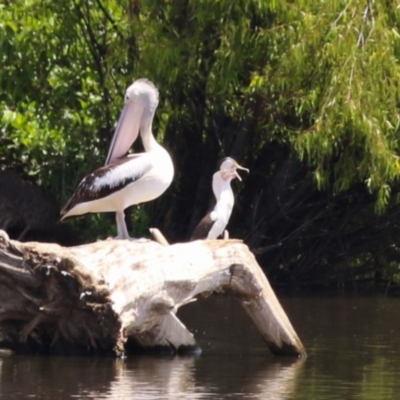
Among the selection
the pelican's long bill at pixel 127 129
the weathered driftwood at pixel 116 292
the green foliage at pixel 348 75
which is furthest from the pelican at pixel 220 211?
the weathered driftwood at pixel 116 292

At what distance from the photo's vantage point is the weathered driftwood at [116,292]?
9.61 meters

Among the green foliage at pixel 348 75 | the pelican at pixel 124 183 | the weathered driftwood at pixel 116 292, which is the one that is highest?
the green foliage at pixel 348 75

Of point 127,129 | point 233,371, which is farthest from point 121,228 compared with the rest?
point 233,371

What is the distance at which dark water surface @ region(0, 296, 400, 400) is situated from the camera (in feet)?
29.0

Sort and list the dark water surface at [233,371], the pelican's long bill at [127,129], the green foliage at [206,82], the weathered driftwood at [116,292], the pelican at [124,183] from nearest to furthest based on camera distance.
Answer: the dark water surface at [233,371]
the weathered driftwood at [116,292]
the pelican at [124,183]
the pelican's long bill at [127,129]
the green foliage at [206,82]

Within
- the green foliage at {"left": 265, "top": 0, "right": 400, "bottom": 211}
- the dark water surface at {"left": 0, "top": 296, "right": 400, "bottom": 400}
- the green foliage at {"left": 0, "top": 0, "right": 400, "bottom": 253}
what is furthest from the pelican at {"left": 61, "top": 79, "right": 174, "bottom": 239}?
the green foliage at {"left": 0, "top": 0, "right": 400, "bottom": 253}

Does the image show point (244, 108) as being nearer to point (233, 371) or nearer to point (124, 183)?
point (124, 183)

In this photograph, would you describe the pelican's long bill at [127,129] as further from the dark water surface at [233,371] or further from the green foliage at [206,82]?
the green foliage at [206,82]

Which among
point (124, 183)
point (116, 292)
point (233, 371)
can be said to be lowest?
point (233, 371)

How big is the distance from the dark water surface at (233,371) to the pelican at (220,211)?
959 millimetres

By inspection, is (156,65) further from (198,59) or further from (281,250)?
(281,250)

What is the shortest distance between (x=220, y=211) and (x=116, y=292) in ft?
12.3

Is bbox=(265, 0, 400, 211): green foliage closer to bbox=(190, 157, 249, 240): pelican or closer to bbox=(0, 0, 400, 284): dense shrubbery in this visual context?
bbox=(0, 0, 400, 284): dense shrubbery

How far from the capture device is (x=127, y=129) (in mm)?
Answer: 11945
